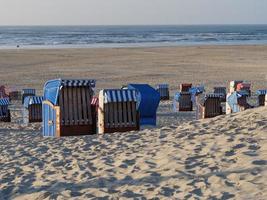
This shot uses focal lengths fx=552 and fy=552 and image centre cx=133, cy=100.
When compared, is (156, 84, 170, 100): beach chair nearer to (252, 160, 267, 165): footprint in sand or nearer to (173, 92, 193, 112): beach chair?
(173, 92, 193, 112): beach chair

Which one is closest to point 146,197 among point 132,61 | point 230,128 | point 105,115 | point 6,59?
point 230,128

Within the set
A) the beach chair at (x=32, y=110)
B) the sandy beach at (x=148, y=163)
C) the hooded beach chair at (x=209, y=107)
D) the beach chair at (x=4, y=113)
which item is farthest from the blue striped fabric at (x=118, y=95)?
the beach chair at (x=4, y=113)

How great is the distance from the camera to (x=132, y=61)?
154 feet

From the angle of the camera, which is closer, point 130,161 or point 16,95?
point 130,161

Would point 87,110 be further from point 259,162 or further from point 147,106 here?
point 259,162

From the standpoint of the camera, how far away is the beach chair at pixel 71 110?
40.4ft

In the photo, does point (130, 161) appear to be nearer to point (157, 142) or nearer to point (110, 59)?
point (157, 142)

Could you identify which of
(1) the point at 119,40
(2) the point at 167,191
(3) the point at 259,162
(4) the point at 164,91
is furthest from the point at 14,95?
(1) the point at 119,40

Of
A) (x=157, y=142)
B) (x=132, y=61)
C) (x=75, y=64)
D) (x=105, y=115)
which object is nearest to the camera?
(x=157, y=142)

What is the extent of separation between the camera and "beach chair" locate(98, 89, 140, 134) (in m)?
12.2

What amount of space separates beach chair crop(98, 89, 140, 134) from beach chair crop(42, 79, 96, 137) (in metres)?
0.33

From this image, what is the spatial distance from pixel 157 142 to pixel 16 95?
1663 cm

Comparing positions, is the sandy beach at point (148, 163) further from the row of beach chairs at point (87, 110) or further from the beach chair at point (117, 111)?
the beach chair at point (117, 111)

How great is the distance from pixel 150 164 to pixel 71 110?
15.6 ft
